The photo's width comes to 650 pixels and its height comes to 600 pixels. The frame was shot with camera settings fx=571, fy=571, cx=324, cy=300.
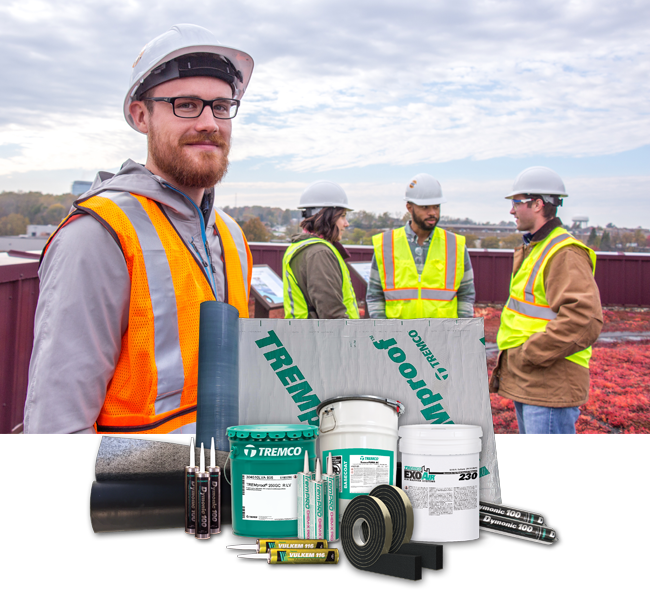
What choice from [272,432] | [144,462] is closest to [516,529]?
[272,432]

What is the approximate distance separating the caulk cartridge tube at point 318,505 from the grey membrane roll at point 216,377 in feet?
0.82

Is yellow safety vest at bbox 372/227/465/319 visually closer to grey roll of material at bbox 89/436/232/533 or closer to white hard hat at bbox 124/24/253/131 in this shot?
white hard hat at bbox 124/24/253/131

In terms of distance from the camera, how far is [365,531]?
118 cm

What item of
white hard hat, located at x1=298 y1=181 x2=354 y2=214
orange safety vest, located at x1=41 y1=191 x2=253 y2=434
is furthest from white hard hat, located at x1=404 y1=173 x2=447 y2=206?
orange safety vest, located at x1=41 y1=191 x2=253 y2=434

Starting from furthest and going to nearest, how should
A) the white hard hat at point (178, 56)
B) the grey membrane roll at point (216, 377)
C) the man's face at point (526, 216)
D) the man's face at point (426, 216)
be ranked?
the man's face at point (426, 216), the man's face at point (526, 216), the white hard hat at point (178, 56), the grey membrane roll at point (216, 377)

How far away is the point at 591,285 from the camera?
148 inches

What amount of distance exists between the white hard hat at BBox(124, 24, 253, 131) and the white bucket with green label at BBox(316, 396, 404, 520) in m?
1.16

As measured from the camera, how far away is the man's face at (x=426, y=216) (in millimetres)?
5367

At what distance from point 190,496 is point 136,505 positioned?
0.47 feet

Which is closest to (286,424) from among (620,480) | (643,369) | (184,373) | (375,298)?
(184,373)

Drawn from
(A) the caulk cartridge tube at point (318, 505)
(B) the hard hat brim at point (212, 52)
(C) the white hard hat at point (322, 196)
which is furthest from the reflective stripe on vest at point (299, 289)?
(A) the caulk cartridge tube at point (318, 505)

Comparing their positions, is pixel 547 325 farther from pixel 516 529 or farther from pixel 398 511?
pixel 398 511

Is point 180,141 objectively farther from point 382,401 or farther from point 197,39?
point 382,401

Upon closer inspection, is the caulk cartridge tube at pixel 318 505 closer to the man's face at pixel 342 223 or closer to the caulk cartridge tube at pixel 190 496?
the caulk cartridge tube at pixel 190 496
